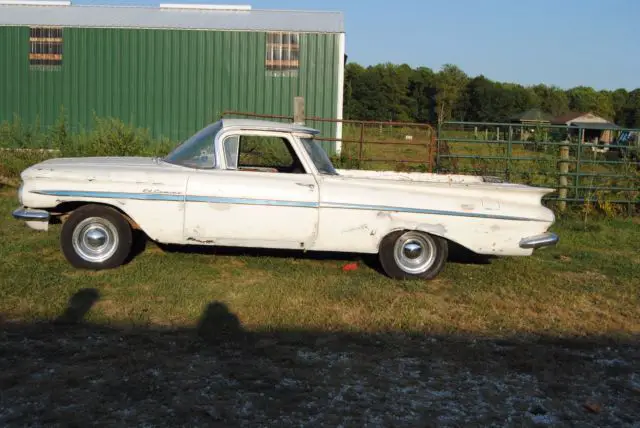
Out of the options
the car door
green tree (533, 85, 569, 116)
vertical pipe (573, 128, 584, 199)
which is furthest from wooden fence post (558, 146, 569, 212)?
green tree (533, 85, 569, 116)

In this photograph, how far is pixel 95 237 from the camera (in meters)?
6.69

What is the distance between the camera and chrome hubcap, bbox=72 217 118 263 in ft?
21.9

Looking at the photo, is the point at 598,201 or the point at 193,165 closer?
the point at 193,165

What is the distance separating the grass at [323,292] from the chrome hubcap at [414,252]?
0.70ft

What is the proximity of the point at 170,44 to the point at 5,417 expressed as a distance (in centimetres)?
1744

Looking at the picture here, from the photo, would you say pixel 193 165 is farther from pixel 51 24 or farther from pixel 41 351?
pixel 51 24

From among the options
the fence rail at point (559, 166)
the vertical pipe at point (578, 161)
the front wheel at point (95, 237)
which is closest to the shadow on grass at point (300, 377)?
the front wheel at point (95, 237)

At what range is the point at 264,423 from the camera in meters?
3.71

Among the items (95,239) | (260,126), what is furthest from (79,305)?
(260,126)

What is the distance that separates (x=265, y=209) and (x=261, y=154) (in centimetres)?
127

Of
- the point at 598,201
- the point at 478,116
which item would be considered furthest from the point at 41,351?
the point at 478,116

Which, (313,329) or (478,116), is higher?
(478,116)

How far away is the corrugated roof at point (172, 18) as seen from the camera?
19969mm

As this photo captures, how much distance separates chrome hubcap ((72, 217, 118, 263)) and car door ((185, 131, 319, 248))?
78cm
